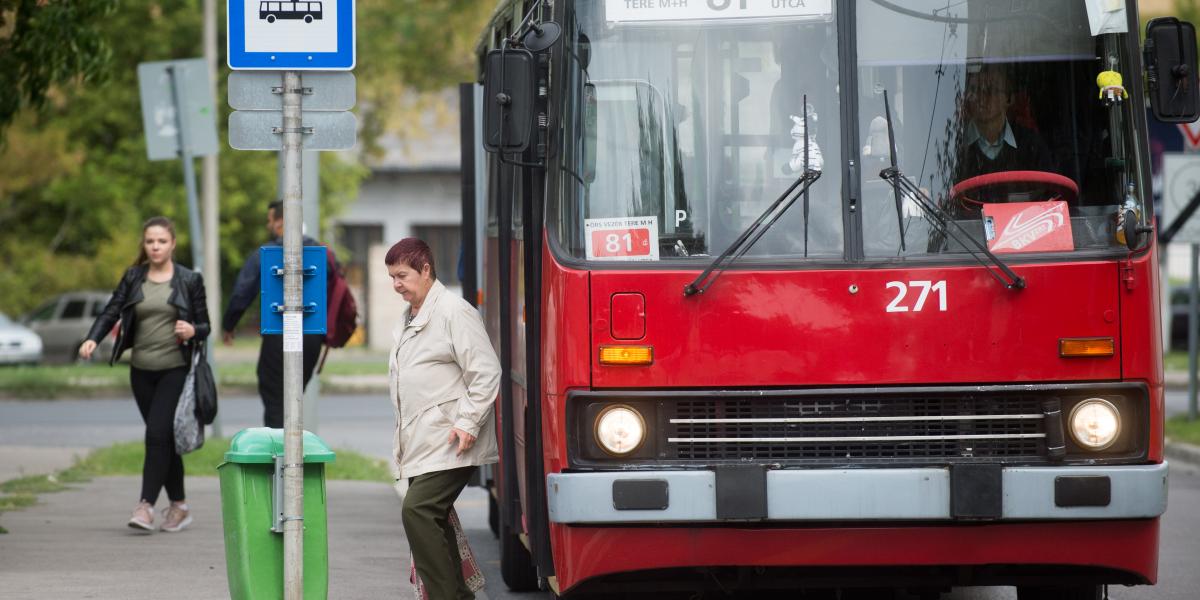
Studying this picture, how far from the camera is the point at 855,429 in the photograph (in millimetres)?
6652

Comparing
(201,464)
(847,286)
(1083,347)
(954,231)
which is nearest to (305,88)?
(847,286)

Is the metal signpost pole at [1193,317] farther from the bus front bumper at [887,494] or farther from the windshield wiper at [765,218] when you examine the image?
the windshield wiper at [765,218]

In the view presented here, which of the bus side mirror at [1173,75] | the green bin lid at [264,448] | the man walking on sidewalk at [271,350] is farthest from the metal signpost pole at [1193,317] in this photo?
the green bin lid at [264,448]

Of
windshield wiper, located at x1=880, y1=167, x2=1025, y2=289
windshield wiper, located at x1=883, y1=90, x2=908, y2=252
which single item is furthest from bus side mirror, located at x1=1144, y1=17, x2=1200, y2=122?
windshield wiper, located at x1=883, y1=90, x2=908, y2=252

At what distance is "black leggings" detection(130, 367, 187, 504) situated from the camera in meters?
10.5

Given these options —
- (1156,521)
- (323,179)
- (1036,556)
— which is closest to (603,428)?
(1036,556)

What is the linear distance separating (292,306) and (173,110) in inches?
329

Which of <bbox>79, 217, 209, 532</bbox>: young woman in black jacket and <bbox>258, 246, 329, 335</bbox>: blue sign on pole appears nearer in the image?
<bbox>258, 246, 329, 335</bbox>: blue sign on pole

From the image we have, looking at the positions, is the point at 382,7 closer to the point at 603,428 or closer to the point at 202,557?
the point at 202,557

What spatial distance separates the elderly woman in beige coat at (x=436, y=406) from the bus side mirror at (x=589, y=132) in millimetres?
862

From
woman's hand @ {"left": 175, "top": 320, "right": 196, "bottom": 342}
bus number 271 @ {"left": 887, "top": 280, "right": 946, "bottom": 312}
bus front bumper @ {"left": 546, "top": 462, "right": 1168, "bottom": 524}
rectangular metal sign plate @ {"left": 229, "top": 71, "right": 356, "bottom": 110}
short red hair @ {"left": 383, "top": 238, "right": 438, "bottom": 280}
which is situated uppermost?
rectangular metal sign plate @ {"left": 229, "top": 71, "right": 356, "bottom": 110}

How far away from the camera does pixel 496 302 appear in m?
9.69

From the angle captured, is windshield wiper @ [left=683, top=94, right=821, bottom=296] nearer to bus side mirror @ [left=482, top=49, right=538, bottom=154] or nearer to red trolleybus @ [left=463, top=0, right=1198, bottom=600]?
red trolleybus @ [left=463, top=0, right=1198, bottom=600]

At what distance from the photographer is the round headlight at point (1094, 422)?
21.7 ft
